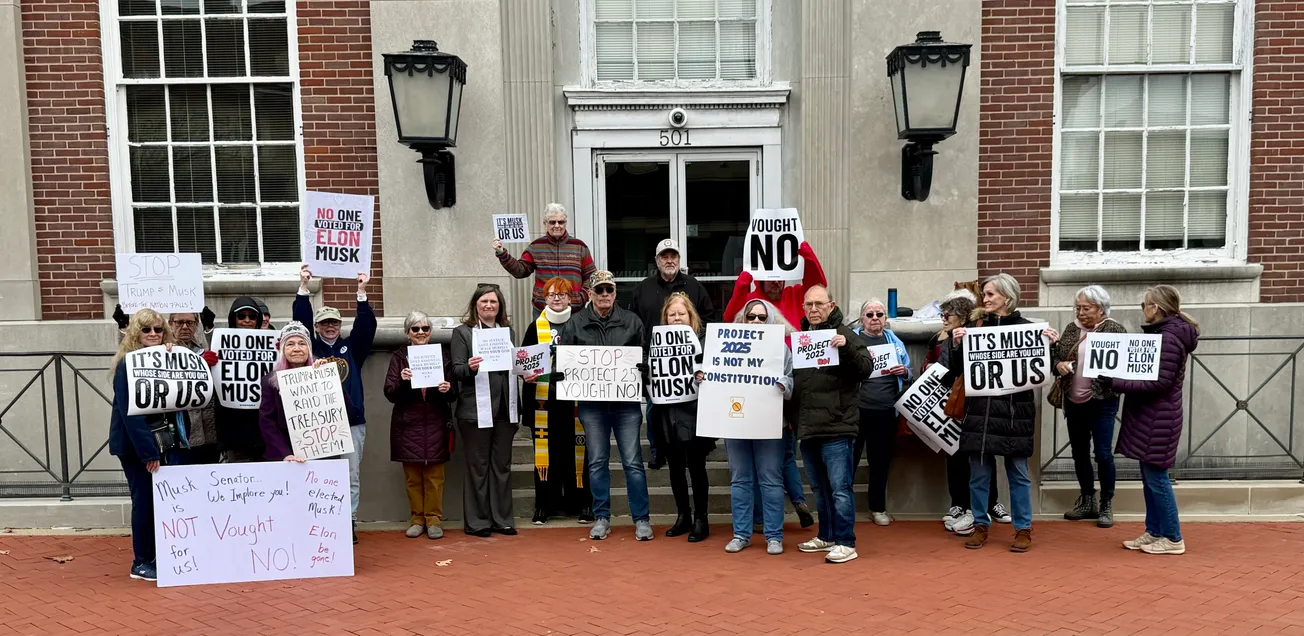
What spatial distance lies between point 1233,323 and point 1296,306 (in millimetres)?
627

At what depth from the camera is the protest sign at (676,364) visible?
642cm

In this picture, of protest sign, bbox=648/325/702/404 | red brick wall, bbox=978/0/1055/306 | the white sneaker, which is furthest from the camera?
red brick wall, bbox=978/0/1055/306

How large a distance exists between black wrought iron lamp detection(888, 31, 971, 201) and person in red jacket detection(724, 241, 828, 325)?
1.89 m

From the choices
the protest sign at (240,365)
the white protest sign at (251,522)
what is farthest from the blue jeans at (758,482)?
the protest sign at (240,365)

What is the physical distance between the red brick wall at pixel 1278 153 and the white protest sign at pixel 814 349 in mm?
5640

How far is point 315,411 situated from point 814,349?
3.25 metres


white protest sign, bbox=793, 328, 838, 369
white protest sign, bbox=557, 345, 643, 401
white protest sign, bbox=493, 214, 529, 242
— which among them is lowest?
white protest sign, bbox=557, 345, 643, 401

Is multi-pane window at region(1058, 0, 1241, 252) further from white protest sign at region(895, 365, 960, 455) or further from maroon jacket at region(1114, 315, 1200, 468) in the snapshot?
white protest sign at region(895, 365, 960, 455)

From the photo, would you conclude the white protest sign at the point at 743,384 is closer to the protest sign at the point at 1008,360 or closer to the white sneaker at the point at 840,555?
the white sneaker at the point at 840,555

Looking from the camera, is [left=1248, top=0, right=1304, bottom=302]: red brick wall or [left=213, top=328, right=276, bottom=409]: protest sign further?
[left=1248, top=0, right=1304, bottom=302]: red brick wall

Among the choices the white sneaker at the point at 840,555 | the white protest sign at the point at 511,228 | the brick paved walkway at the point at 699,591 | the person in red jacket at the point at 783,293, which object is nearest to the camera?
the brick paved walkway at the point at 699,591

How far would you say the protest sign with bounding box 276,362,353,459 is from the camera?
19.1 ft

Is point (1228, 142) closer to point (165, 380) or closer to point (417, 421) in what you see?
point (417, 421)

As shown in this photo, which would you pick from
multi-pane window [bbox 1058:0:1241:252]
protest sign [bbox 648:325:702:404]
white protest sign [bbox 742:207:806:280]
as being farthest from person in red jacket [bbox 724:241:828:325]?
multi-pane window [bbox 1058:0:1241:252]
